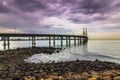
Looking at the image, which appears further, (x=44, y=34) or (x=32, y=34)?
(x=44, y=34)

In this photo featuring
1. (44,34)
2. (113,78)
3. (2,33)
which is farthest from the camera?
(44,34)

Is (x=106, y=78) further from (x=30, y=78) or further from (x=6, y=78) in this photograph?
(x=6, y=78)

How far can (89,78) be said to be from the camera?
12.0m

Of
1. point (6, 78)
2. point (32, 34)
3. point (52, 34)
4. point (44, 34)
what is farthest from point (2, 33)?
point (6, 78)

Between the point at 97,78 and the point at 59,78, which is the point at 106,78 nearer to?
the point at 97,78

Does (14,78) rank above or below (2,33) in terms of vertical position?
below

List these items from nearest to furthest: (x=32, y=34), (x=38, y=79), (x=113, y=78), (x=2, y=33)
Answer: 1. (x=113, y=78)
2. (x=38, y=79)
3. (x=2, y=33)
4. (x=32, y=34)

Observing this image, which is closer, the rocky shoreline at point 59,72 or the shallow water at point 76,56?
the rocky shoreline at point 59,72

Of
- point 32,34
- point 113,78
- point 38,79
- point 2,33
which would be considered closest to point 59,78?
point 38,79

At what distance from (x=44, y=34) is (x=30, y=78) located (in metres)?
76.8

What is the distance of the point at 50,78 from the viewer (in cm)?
1251

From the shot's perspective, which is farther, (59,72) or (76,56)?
(76,56)

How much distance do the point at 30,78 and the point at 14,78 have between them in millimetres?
1249

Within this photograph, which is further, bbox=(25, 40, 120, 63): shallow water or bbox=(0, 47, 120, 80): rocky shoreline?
bbox=(25, 40, 120, 63): shallow water
